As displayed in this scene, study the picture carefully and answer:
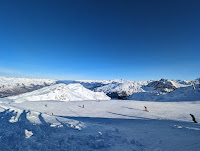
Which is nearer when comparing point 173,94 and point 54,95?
point 173,94

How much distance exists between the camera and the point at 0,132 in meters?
6.56

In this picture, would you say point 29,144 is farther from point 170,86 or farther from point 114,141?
point 170,86

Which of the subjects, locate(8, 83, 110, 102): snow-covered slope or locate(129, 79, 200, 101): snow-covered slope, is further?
locate(8, 83, 110, 102): snow-covered slope

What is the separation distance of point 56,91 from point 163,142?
57246mm

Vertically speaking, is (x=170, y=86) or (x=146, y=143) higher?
(x=170, y=86)

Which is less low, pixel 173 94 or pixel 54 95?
pixel 173 94

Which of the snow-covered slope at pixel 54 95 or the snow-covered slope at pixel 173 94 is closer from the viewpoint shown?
the snow-covered slope at pixel 173 94

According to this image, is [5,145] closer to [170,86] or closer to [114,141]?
[114,141]

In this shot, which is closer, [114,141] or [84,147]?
[84,147]

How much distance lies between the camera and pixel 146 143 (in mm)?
5930

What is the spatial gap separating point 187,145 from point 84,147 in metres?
5.30

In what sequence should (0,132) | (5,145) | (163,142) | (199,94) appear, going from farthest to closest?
(199,94), (0,132), (163,142), (5,145)

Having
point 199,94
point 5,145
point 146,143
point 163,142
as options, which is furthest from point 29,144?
point 199,94

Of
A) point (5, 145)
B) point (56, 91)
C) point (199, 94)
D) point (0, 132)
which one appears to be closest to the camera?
point (5, 145)
